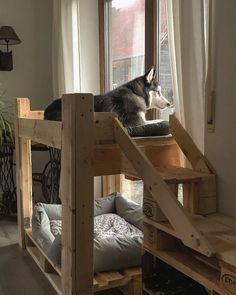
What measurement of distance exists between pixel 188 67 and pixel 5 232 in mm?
2193

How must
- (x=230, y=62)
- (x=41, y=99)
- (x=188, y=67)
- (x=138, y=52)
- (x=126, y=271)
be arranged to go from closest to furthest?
(x=230, y=62), (x=188, y=67), (x=126, y=271), (x=138, y=52), (x=41, y=99)

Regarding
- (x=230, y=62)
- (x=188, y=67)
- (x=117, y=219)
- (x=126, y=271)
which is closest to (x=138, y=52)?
(x=188, y=67)

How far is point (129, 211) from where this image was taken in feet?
8.75

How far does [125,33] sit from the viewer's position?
3066 millimetres

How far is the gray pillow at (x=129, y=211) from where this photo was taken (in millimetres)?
2550

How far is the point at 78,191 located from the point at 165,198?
0.44 meters

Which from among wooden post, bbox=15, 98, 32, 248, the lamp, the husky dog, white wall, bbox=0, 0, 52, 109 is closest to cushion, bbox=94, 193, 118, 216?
wooden post, bbox=15, 98, 32, 248

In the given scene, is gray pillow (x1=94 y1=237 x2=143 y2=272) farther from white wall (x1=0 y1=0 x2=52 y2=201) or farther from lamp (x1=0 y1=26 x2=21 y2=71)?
lamp (x1=0 y1=26 x2=21 y2=71)

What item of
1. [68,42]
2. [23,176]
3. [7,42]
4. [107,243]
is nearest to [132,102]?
[107,243]

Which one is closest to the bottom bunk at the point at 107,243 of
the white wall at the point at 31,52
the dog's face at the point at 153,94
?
the dog's face at the point at 153,94

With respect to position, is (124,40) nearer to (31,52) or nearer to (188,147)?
(31,52)

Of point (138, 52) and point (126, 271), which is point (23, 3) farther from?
point (126, 271)

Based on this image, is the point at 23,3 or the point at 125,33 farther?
the point at 23,3

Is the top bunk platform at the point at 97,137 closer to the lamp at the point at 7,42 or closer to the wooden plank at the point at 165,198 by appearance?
the wooden plank at the point at 165,198
